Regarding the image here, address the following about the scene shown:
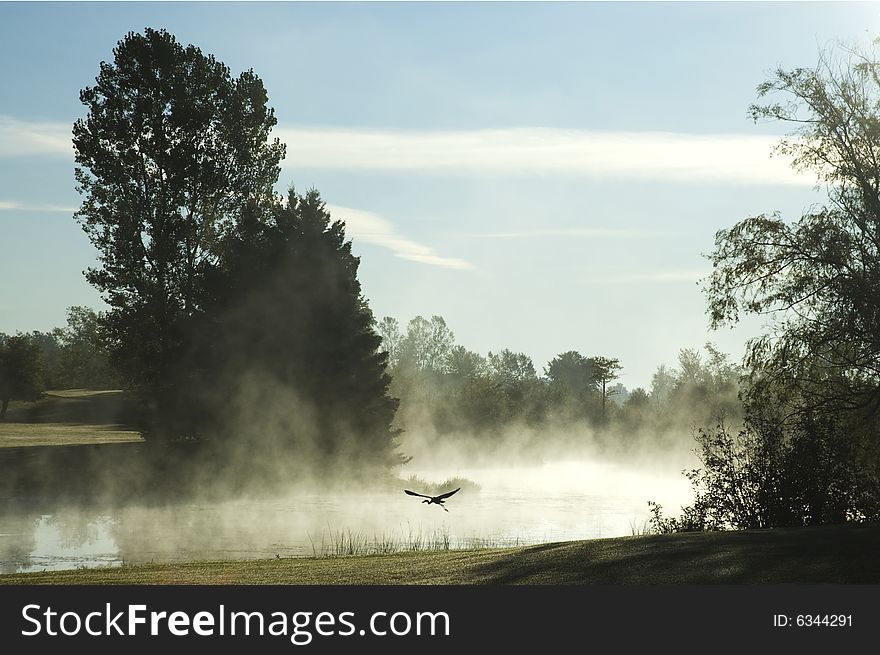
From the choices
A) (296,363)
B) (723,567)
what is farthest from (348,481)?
(723,567)

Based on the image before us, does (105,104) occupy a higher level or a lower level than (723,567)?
higher

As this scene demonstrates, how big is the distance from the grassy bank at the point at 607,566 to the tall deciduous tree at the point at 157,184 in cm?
2926

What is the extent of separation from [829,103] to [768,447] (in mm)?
9353

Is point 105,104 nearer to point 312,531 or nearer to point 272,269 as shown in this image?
point 272,269

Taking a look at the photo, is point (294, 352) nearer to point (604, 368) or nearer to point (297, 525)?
point (297, 525)

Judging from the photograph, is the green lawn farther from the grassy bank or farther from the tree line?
the grassy bank

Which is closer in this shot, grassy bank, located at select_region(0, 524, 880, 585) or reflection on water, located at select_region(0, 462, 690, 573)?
grassy bank, located at select_region(0, 524, 880, 585)

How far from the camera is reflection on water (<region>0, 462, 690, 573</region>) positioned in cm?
2441

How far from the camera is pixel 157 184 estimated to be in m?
46.8

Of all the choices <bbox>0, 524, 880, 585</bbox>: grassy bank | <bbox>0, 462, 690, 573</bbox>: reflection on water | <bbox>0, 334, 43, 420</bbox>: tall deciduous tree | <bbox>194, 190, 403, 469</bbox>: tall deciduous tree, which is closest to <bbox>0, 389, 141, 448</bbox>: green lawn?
<bbox>0, 334, 43, 420</bbox>: tall deciduous tree

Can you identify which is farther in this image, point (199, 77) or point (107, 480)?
point (199, 77)

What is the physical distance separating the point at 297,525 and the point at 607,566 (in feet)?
60.2

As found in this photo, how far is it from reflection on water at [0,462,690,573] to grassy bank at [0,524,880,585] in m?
5.41

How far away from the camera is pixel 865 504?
77.4 feet
